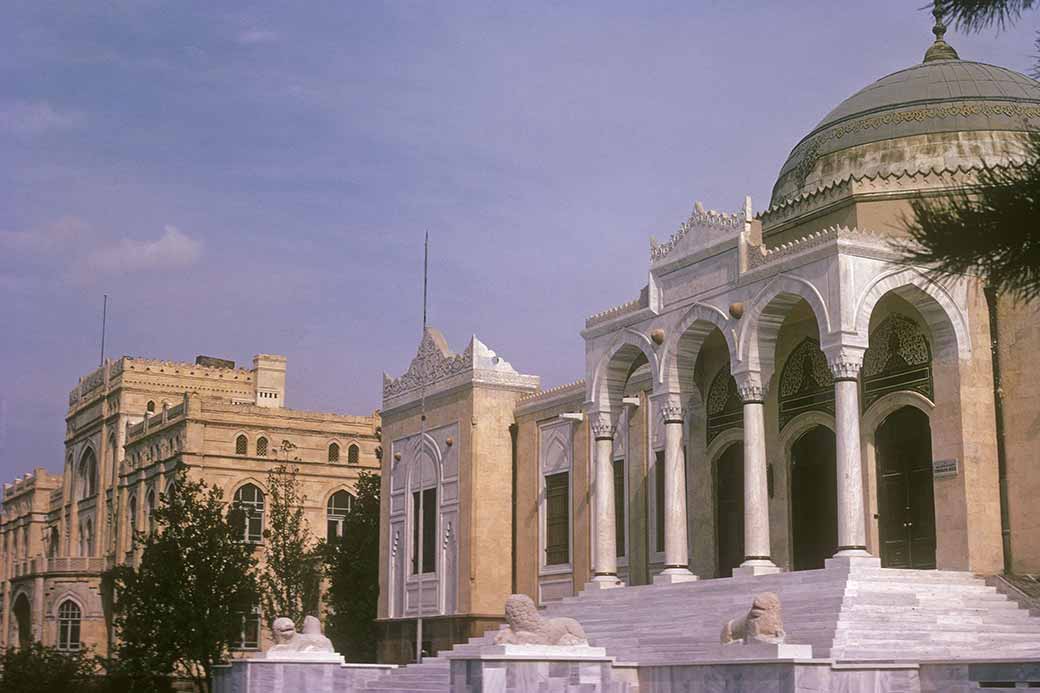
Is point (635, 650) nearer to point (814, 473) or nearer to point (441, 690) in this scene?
point (441, 690)

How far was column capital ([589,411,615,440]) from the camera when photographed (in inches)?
1056

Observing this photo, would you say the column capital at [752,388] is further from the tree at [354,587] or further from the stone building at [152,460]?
the stone building at [152,460]

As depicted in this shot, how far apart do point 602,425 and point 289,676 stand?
792 cm

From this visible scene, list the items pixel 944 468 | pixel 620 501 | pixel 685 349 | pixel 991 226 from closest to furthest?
1. pixel 991 226
2. pixel 944 468
3. pixel 685 349
4. pixel 620 501

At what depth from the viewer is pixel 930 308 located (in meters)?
22.1

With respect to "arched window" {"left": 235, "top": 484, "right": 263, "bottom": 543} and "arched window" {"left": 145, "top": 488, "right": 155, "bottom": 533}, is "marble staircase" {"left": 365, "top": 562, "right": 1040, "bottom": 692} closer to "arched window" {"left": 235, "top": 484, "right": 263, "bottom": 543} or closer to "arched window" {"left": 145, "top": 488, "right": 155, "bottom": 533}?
"arched window" {"left": 235, "top": 484, "right": 263, "bottom": 543}

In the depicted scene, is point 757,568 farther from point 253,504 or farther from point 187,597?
point 253,504

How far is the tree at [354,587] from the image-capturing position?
1671 inches

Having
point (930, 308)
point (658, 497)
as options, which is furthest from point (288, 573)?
point (930, 308)

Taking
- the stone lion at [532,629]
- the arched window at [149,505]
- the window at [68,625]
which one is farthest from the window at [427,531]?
the window at [68,625]

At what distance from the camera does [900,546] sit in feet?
74.8

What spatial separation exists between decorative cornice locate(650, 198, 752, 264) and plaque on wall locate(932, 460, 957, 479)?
16.7 feet

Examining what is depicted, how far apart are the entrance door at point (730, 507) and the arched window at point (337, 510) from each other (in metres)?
26.0

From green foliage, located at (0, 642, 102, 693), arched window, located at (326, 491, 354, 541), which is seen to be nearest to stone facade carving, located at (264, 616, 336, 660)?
green foliage, located at (0, 642, 102, 693)
